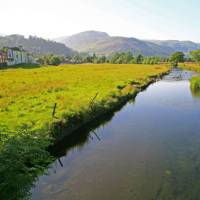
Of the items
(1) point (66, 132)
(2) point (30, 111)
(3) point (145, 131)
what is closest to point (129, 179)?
(1) point (66, 132)

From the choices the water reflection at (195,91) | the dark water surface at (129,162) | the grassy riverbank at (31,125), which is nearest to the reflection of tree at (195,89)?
the water reflection at (195,91)

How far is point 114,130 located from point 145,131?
296 cm

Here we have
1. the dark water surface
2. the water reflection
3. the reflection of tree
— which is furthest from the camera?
the reflection of tree

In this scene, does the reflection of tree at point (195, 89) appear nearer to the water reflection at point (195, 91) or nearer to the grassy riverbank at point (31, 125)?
the water reflection at point (195, 91)

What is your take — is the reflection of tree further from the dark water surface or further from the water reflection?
the dark water surface

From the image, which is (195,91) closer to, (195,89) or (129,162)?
(195,89)

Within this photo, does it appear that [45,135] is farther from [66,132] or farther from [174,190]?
[174,190]

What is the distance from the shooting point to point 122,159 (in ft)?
67.9

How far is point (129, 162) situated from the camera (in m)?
20.1

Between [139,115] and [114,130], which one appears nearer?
[114,130]

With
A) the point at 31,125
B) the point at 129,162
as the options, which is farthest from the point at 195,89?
the point at 31,125

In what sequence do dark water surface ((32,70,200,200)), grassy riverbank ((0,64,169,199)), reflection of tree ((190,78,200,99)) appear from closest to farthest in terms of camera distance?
grassy riverbank ((0,64,169,199)), dark water surface ((32,70,200,200)), reflection of tree ((190,78,200,99))

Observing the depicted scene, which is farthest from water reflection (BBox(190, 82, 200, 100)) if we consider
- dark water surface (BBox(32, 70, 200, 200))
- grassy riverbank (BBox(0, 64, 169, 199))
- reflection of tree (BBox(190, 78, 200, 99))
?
dark water surface (BBox(32, 70, 200, 200))

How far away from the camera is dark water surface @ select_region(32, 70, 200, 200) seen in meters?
16.0
